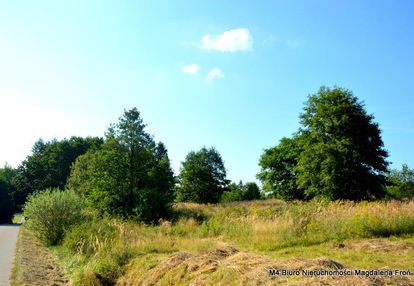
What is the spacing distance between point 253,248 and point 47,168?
77.9m

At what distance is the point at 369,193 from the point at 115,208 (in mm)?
21811

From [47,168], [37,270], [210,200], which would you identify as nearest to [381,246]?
[37,270]

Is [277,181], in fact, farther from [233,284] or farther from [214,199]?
[233,284]

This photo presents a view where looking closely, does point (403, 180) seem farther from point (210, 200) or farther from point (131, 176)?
point (131, 176)

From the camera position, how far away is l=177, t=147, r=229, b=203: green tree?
217 feet

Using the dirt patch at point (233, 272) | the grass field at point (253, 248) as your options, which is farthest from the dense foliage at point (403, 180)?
the dirt patch at point (233, 272)

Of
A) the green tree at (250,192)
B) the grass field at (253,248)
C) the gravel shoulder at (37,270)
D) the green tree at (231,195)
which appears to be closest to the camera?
the grass field at (253,248)

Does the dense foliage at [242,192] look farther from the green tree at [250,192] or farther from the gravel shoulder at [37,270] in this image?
the gravel shoulder at [37,270]

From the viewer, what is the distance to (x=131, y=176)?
100 feet

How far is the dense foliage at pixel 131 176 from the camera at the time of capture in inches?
1157

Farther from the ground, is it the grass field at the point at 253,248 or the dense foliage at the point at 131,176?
the dense foliage at the point at 131,176

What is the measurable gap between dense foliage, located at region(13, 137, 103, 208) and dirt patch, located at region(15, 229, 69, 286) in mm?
60866

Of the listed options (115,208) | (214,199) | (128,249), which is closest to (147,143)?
(115,208)

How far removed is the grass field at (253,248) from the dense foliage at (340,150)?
1741 centimetres
